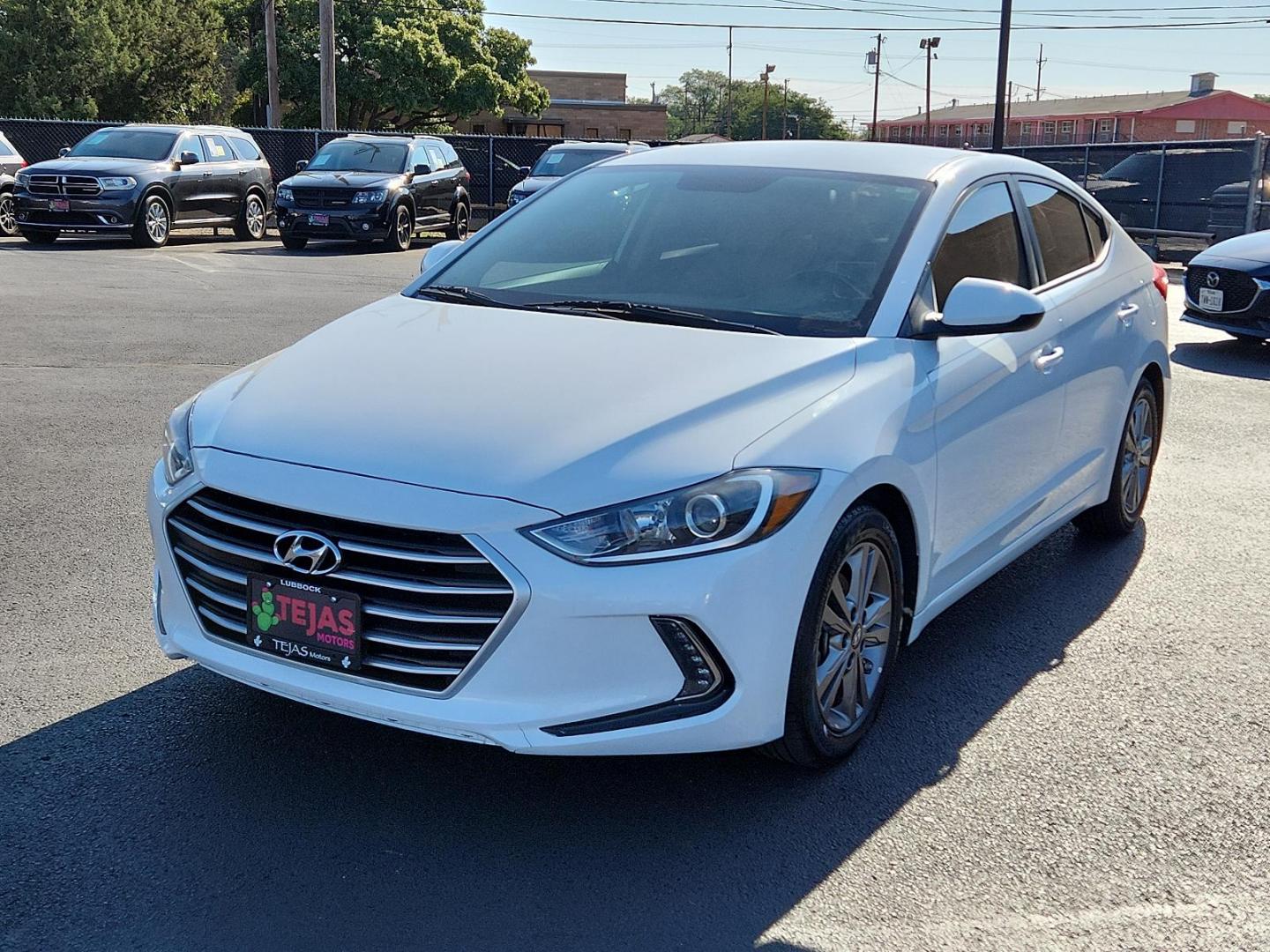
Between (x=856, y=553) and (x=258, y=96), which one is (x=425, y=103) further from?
(x=856, y=553)

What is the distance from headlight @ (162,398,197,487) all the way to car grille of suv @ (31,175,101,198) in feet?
57.8

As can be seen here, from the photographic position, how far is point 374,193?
2141 centimetres

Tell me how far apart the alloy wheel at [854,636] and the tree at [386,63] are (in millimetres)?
56909

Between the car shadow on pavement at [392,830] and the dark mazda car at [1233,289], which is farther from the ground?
the dark mazda car at [1233,289]

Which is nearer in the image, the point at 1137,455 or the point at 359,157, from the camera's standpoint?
the point at 1137,455

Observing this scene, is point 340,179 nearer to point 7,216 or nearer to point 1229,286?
point 7,216

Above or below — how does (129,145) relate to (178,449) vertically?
above

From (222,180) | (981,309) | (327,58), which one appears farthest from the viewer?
(327,58)

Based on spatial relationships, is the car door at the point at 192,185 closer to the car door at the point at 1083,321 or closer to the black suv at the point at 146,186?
the black suv at the point at 146,186

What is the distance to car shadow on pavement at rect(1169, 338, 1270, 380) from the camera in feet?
36.1

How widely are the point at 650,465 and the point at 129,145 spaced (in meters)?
20.0

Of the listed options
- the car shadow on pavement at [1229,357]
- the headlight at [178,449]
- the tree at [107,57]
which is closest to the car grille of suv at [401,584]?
the headlight at [178,449]

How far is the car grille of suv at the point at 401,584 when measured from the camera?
312cm

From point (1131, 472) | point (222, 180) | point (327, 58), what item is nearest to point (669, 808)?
point (1131, 472)
